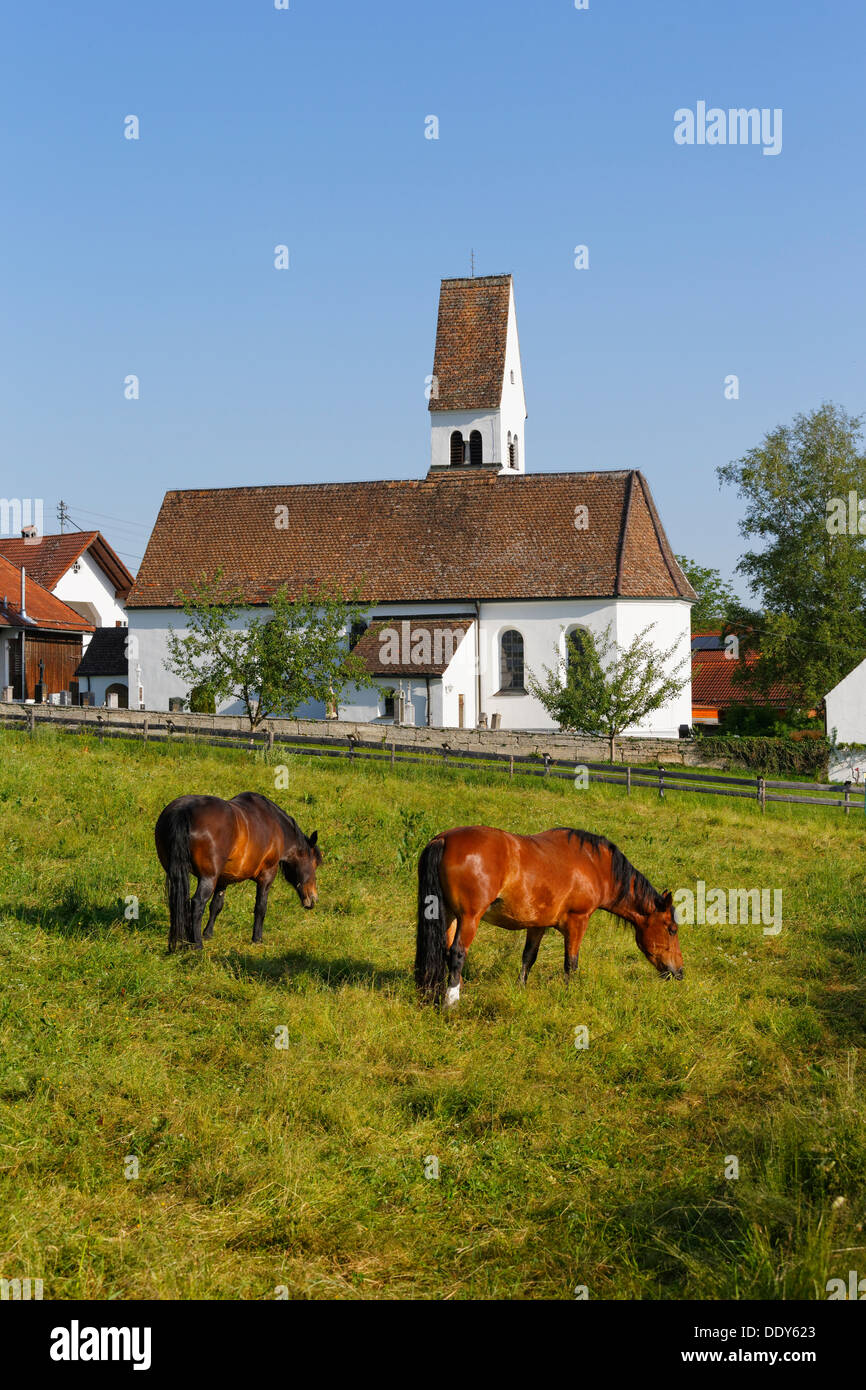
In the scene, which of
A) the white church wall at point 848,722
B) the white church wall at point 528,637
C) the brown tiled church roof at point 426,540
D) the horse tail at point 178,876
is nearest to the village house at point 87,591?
the brown tiled church roof at point 426,540

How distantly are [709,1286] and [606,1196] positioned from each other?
1081 millimetres

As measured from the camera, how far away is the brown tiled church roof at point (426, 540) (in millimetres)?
44312

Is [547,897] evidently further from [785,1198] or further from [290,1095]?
[785,1198]

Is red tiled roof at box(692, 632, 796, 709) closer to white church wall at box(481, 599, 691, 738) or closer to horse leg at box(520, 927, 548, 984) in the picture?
white church wall at box(481, 599, 691, 738)

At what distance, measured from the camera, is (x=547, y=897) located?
961 cm

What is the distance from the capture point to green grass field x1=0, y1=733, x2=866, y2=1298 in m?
5.11

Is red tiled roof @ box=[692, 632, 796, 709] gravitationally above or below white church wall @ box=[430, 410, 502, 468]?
below

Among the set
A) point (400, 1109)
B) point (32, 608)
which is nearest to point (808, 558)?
point (32, 608)

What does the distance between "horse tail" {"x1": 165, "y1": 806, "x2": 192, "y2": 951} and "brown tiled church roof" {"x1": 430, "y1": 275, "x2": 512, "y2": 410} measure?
1730 inches

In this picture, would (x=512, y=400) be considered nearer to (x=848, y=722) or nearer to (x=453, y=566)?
(x=453, y=566)

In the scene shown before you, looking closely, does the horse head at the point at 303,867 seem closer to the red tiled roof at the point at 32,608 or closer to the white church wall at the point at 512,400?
the red tiled roof at the point at 32,608

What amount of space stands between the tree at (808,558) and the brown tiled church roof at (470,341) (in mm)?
11458

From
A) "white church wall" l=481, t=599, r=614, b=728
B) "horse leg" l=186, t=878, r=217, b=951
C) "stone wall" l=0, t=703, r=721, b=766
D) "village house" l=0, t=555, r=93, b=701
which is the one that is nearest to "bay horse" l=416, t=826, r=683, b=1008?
"horse leg" l=186, t=878, r=217, b=951

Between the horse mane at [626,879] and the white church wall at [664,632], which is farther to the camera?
the white church wall at [664,632]
